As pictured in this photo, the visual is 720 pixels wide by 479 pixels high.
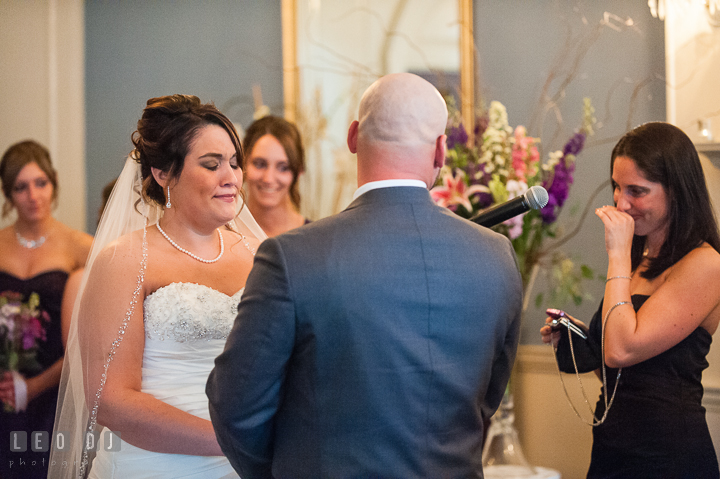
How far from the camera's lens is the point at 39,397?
107 inches

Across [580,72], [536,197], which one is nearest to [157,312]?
[536,197]

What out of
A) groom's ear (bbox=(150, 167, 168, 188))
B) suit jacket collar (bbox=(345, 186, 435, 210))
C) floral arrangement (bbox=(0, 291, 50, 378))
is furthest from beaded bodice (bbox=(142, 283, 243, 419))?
floral arrangement (bbox=(0, 291, 50, 378))

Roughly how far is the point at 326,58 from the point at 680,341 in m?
2.05

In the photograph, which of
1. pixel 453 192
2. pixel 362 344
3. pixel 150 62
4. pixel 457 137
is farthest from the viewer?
pixel 150 62

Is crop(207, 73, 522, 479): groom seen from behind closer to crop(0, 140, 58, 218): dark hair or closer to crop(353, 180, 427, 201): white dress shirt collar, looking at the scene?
crop(353, 180, 427, 201): white dress shirt collar

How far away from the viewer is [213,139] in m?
1.82

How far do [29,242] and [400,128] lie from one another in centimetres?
235

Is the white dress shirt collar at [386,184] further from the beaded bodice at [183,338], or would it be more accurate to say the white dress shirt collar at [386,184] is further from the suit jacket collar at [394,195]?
the beaded bodice at [183,338]

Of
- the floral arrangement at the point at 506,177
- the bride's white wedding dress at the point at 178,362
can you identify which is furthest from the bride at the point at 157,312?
the floral arrangement at the point at 506,177

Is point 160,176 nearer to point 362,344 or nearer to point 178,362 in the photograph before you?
point 178,362

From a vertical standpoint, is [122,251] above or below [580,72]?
below

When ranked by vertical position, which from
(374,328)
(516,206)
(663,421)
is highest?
(516,206)

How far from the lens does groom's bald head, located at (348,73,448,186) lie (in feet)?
3.67

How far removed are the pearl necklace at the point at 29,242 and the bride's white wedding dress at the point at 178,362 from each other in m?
1.39
